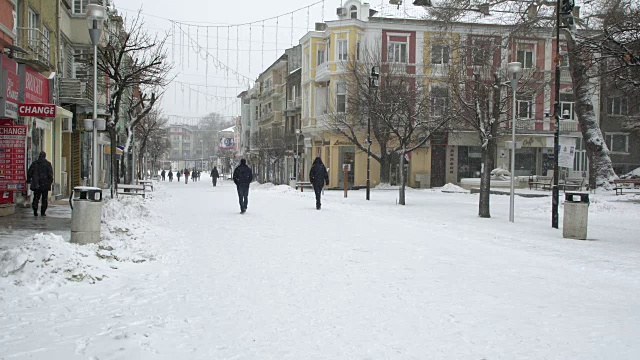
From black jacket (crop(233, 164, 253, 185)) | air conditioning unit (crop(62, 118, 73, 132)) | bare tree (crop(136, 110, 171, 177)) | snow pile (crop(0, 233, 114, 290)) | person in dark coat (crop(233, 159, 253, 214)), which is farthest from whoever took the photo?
bare tree (crop(136, 110, 171, 177))

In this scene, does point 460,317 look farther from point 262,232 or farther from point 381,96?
point 381,96

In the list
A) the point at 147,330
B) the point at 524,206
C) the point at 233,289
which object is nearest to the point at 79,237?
the point at 233,289

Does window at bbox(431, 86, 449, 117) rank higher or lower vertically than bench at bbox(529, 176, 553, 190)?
higher

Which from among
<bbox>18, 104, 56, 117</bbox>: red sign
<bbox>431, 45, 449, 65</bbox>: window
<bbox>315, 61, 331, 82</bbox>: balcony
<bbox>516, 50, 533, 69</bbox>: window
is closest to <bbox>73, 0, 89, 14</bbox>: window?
<bbox>18, 104, 56, 117</bbox>: red sign

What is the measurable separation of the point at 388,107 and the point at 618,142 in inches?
1169

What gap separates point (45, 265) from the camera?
777 centimetres

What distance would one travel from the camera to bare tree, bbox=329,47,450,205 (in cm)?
2870

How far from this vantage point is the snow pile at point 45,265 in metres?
7.46

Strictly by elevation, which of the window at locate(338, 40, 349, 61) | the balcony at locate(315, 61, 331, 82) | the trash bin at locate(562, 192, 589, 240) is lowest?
the trash bin at locate(562, 192, 589, 240)

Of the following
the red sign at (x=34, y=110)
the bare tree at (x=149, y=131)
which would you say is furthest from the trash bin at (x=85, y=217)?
the bare tree at (x=149, y=131)

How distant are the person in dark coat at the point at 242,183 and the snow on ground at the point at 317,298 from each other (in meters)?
4.67

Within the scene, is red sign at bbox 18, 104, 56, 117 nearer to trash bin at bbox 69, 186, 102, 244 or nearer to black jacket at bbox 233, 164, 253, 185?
black jacket at bbox 233, 164, 253, 185

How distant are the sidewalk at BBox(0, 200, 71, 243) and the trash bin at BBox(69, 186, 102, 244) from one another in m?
1.46

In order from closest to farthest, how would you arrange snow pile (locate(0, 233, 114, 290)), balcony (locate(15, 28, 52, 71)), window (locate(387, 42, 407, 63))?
snow pile (locate(0, 233, 114, 290)), balcony (locate(15, 28, 52, 71)), window (locate(387, 42, 407, 63))
